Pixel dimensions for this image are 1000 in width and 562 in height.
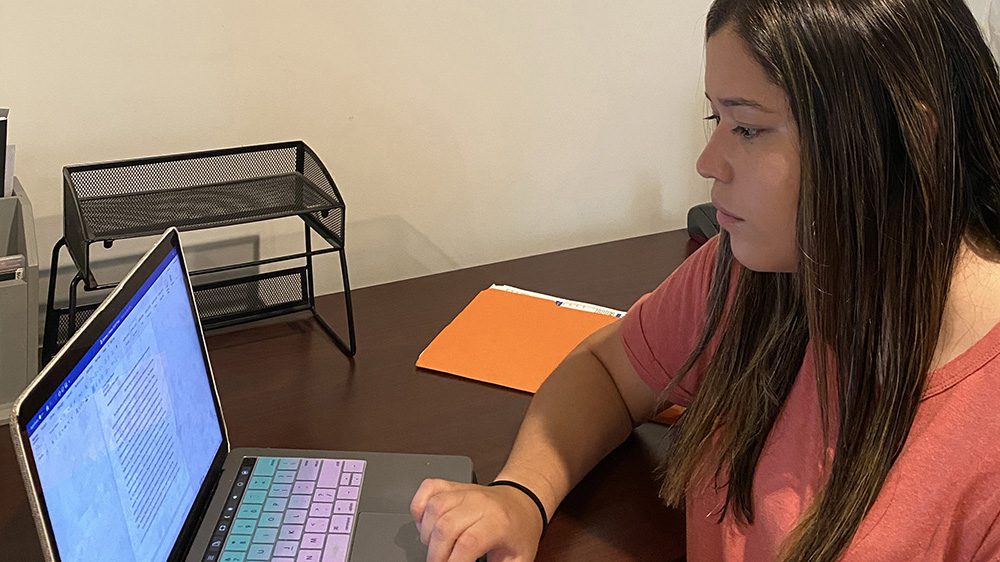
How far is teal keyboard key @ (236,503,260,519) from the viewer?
86 centimetres

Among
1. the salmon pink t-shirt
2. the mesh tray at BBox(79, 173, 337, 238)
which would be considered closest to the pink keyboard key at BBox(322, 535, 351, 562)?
the salmon pink t-shirt

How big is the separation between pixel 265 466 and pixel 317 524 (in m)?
0.10

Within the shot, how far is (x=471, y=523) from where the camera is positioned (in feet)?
2.75

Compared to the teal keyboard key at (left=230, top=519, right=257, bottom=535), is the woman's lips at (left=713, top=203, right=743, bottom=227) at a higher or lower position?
higher

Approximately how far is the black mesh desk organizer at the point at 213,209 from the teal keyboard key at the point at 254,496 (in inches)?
12.6

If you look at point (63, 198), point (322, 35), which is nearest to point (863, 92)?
point (322, 35)

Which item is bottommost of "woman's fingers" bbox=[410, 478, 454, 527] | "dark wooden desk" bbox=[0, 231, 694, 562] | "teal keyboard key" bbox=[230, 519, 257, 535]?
"dark wooden desk" bbox=[0, 231, 694, 562]

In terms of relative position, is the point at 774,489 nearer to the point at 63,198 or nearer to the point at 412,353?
the point at 412,353

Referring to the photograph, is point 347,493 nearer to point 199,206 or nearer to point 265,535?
point 265,535

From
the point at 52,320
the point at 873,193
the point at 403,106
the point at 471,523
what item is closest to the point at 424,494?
the point at 471,523

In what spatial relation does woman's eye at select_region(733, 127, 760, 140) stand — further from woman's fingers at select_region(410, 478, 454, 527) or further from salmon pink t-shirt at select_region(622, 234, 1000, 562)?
woman's fingers at select_region(410, 478, 454, 527)

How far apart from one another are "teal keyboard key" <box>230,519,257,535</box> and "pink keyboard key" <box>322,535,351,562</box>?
66mm

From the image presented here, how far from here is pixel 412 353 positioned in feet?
3.97

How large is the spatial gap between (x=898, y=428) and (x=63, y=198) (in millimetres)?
950
